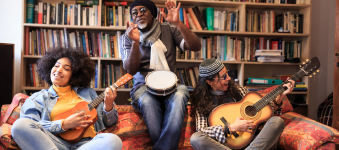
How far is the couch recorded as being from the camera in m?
1.55

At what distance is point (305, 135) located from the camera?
1.61 m

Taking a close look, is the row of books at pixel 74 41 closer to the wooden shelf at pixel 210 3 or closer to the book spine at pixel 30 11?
the book spine at pixel 30 11

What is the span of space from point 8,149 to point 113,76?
1563 millimetres

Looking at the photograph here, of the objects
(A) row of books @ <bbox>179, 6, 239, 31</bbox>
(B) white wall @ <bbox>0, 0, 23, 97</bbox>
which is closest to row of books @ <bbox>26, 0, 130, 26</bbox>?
(B) white wall @ <bbox>0, 0, 23, 97</bbox>

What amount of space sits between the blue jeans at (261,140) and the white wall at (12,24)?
2.36 m

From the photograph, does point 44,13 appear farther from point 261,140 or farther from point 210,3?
point 261,140

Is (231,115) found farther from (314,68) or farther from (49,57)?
(49,57)

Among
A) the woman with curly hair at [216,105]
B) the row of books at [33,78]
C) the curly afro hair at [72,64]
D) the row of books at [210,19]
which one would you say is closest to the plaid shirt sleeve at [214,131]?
the woman with curly hair at [216,105]

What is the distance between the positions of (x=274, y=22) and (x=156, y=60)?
185 centimetres

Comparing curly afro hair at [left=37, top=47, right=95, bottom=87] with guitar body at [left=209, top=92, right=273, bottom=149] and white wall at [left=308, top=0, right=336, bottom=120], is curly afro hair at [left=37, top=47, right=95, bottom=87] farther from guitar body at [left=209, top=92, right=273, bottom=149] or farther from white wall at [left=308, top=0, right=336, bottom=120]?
white wall at [left=308, top=0, right=336, bottom=120]

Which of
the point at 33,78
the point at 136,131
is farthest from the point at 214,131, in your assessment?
the point at 33,78

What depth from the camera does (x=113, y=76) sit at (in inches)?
114

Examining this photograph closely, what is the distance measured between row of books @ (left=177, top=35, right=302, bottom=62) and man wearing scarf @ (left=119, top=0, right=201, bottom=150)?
0.90 meters

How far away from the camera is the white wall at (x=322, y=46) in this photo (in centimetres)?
324
